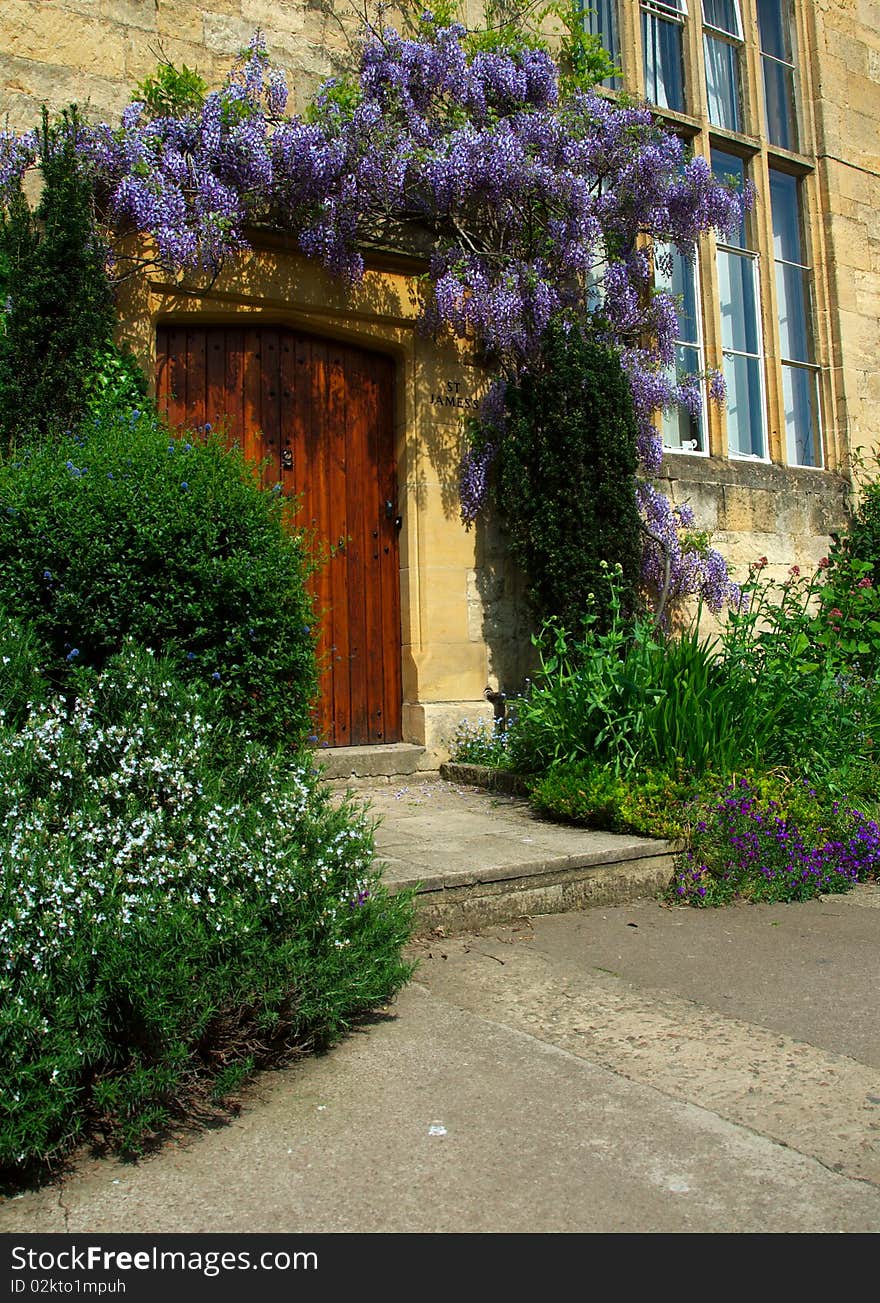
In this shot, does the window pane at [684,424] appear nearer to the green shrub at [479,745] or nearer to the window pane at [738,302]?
the window pane at [738,302]

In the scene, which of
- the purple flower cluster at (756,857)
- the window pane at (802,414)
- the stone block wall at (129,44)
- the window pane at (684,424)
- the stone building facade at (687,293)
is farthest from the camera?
the window pane at (802,414)

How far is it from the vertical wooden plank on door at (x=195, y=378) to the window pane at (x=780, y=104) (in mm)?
5482

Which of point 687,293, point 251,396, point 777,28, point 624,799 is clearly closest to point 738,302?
point 687,293

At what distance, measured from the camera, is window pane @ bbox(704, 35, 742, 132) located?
347 inches

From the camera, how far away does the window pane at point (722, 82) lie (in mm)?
8820

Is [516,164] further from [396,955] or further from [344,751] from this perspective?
[396,955]

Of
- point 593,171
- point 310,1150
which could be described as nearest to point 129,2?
point 593,171

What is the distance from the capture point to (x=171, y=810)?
303cm

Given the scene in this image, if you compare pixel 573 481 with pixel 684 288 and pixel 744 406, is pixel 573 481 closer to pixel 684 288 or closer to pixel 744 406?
pixel 684 288

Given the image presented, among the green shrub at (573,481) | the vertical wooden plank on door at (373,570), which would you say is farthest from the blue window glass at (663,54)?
the vertical wooden plank on door at (373,570)

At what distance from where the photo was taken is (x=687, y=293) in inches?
335

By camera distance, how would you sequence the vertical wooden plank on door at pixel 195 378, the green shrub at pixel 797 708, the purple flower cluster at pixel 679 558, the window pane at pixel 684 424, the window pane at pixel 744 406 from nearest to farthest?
1. the green shrub at pixel 797 708
2. the vertical wooden plank on door at pixel 195 378
3. the purple flower cluster at pixel 679 558
4. the window pane at pixel 684 424
5. the window pane at pixel 744 406

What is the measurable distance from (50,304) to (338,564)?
2.19 metres

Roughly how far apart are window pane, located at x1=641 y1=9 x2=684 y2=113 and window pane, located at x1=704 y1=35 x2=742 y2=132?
311 mm
